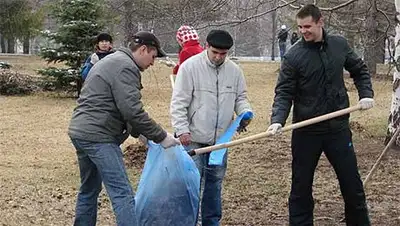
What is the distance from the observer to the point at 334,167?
479 cm

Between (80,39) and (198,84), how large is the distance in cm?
1146

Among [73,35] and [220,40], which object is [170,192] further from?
[73,35]

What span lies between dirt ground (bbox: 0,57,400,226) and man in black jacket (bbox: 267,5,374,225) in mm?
772

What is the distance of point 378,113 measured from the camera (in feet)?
43.8

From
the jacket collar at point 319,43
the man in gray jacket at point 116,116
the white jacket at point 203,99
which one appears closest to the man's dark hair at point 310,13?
the jacket collar at point 319,43

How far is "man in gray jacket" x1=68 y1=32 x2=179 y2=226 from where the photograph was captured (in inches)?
172

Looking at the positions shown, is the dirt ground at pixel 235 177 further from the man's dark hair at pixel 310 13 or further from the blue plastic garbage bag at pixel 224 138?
the man's dark hair at pixel 310 13

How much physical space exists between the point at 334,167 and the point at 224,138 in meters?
0.82

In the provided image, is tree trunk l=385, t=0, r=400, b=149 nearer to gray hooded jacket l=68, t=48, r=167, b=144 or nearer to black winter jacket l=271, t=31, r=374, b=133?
black winter jacket l=271, t=31, r=374, b=133

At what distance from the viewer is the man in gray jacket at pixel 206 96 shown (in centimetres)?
484

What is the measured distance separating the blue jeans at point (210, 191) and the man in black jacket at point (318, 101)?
58 centimetres

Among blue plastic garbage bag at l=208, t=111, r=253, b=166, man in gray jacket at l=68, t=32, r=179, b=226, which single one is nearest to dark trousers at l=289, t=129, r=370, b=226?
blue plastic garbage bag at l=208, t=111, r=253, b=166

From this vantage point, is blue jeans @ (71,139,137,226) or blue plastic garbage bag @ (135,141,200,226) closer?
blue jeans @ (71,139,137,226)

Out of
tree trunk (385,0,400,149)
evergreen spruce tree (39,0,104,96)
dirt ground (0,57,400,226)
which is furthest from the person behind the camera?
evergreen spruce tree (39,0,104,96)
